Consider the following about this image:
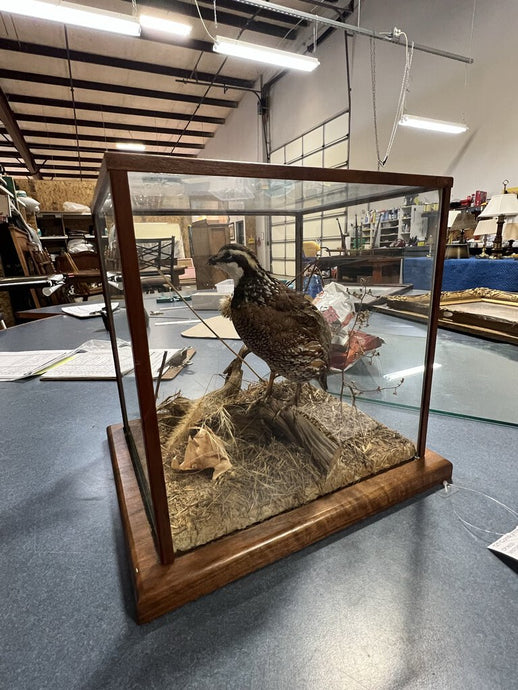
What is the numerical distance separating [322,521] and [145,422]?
0.28 metres

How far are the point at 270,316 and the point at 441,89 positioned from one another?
4046mm

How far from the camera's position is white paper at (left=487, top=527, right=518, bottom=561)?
435 millimetres

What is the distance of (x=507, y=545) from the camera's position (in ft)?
1.46

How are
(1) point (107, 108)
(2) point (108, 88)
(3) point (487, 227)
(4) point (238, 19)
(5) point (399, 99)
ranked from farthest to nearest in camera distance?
(1) point (107, 108) < (2) point (108, 88) < (4) point (238, 19) < (5) point (399, 99) < (3) point (487, 227)

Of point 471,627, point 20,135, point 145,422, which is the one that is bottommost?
point 471,627

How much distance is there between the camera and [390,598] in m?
0.39

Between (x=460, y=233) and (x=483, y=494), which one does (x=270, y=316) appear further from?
(x=460, y=233)

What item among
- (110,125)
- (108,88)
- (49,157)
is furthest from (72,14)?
(49,157)

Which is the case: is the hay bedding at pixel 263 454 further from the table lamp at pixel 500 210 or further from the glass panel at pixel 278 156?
the glass panel at pixel 278 156

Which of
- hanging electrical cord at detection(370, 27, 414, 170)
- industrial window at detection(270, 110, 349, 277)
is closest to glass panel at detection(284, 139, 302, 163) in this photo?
industrial window at detection(270, 110, 349, 277)

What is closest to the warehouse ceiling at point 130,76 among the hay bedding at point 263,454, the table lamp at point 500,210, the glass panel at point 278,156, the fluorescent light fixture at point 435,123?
the glass panel at point 278,156

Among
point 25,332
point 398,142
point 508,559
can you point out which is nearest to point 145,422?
point 508,559

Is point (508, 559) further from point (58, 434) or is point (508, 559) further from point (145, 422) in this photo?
point (58, 434)

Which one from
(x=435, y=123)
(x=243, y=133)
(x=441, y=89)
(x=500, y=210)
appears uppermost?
(x=243, y=133)
